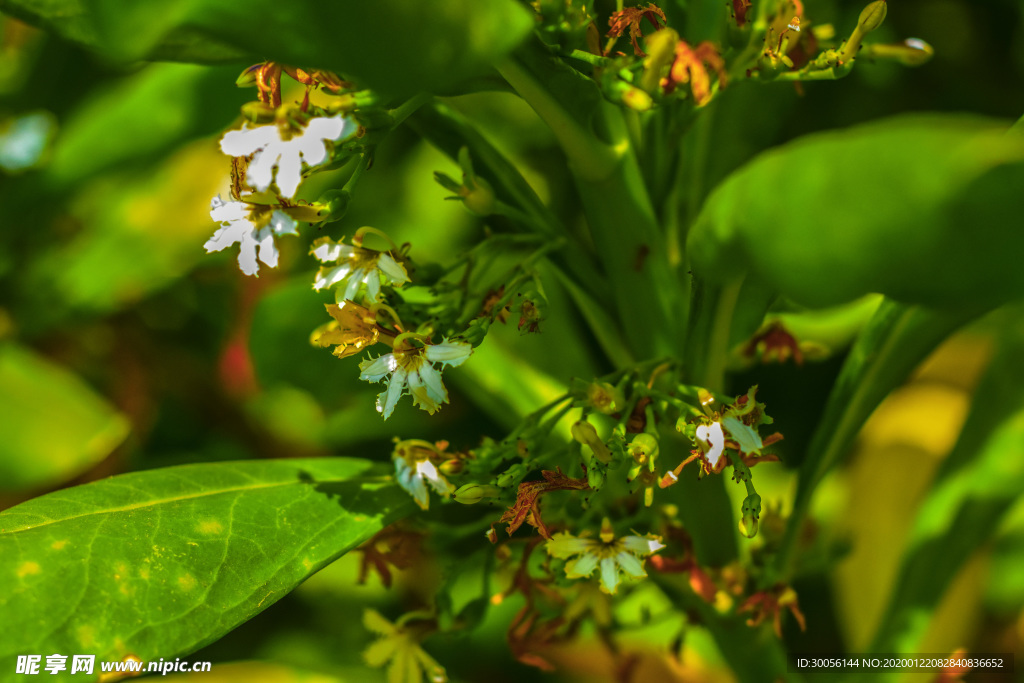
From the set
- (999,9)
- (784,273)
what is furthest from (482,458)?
(999,9)

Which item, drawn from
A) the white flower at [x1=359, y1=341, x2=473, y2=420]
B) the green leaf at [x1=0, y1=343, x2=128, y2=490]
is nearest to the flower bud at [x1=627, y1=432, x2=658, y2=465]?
the white flower at [x1=359, y1=341, x2=473, y2=420]

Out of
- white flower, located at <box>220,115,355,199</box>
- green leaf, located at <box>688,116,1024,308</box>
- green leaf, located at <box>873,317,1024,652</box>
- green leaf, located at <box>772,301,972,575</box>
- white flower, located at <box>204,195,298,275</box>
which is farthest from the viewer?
green leaf, located at <box>873,317,1024,652</box>

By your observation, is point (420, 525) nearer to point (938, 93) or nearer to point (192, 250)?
point (192, 250)

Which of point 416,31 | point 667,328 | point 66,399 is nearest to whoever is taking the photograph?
point 416,31

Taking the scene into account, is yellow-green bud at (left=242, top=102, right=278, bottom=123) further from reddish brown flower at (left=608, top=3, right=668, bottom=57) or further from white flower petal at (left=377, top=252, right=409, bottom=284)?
reddish brown flower at (left=608, top=3, right=668, bottom=57)

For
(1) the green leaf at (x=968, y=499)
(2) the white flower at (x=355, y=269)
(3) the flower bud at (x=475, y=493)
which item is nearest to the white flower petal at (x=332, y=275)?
(2) the white flower at (x=355, y=269)
